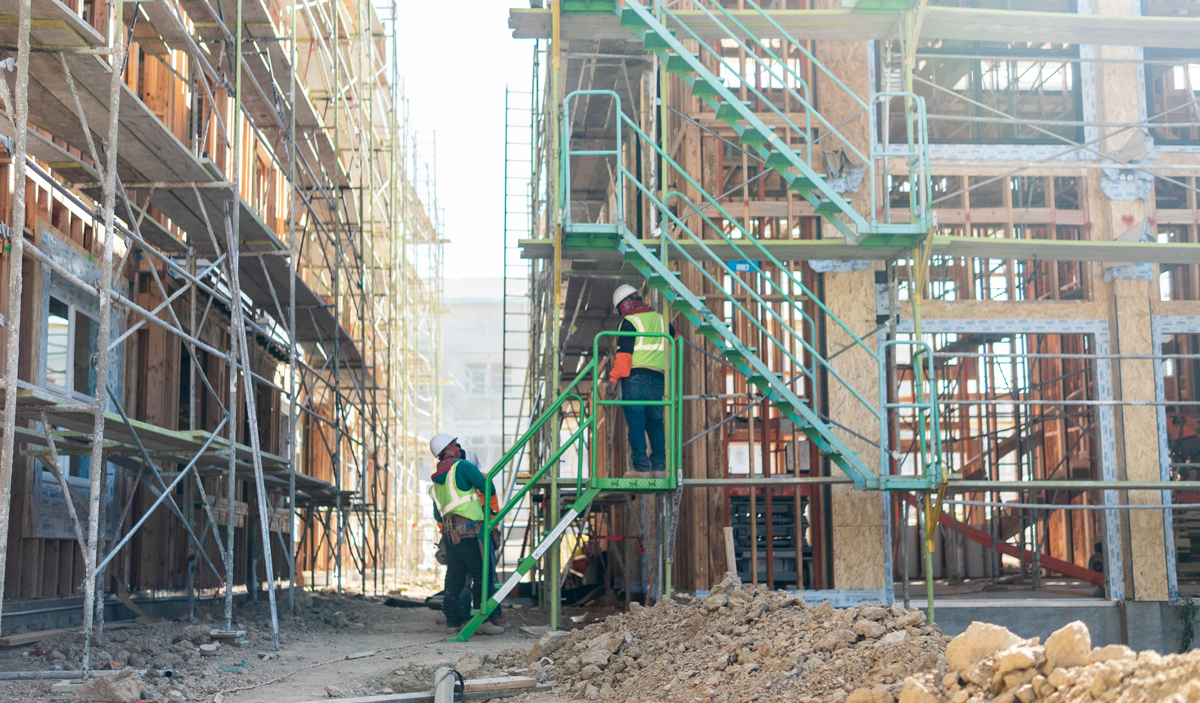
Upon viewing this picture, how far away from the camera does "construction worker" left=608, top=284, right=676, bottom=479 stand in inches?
431

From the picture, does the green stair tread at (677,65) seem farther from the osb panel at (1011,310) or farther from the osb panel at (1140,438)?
the osb panel at (1140,438)

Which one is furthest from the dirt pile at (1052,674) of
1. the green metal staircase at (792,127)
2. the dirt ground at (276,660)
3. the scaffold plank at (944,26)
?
the scaffold plank at (944,26)

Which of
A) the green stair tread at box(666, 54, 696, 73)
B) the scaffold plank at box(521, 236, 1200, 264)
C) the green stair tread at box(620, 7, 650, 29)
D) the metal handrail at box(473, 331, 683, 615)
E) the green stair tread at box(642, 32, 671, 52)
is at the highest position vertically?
the green stair tread at box(620, 7, 650, 29)

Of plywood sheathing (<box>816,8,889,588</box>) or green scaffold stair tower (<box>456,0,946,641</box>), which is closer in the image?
green scaffold stair tower (<box>456,0,946,641</box>)

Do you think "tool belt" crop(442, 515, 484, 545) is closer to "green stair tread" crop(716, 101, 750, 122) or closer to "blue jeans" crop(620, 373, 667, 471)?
"blue jeans" crop(620, 373, 667, 471)

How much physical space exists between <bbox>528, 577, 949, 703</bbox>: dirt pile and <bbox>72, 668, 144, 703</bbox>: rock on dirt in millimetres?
2713

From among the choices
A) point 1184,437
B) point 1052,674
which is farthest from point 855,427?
point 1052,674

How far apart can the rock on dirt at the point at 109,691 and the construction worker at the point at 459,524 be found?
4.55 m

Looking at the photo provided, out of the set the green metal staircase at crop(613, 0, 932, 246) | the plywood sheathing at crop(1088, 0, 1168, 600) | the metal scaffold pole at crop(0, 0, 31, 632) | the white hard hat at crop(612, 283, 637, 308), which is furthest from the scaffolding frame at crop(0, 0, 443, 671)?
the plywood sheathing at crop(1088, 0, 1168, 600)

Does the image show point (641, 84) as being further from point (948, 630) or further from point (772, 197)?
point (948, 630)

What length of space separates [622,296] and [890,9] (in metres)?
3.97

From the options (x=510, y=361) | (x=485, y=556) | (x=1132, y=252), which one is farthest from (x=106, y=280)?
(x=510, y=361)

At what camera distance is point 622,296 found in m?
11.8

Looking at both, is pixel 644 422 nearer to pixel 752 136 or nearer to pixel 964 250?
pixel 752 136
